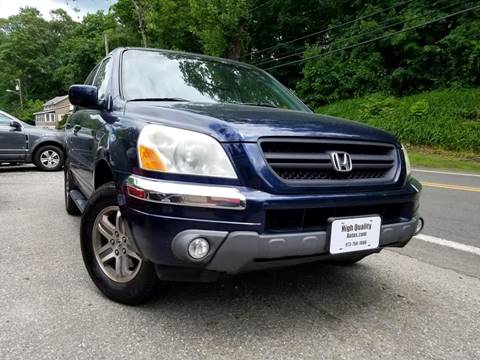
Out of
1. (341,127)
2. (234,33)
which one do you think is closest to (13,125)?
(341,127)

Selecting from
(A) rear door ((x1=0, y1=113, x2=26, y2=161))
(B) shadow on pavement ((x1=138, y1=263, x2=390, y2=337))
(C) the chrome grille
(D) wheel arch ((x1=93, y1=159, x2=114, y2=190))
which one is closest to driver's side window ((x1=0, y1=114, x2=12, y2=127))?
(A) rear door ((x1=0, y1=113, x2=26, y2=161))

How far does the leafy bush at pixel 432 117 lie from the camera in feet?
53.3

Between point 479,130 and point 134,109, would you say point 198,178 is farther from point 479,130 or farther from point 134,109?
point 479,130

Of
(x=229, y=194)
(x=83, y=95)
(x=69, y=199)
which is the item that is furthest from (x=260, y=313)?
(x=69, y=199)

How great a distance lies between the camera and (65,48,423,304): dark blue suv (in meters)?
2.15

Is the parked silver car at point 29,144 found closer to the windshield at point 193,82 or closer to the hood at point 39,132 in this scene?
the hood at point 39,132

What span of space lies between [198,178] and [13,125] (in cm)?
914

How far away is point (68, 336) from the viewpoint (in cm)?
234

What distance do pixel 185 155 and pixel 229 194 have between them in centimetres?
31

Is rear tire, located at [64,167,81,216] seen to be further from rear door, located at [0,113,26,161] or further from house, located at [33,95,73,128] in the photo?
house, located at [33,95,73,128]

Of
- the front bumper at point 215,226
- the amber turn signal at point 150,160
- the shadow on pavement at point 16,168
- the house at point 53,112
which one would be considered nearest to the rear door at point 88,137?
the amber turn signal at point 150,160

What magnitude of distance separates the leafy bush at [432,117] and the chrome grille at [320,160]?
15.0 metres

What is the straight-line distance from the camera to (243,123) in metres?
2.37

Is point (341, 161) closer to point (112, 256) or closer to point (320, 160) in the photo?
point (320, 160)
